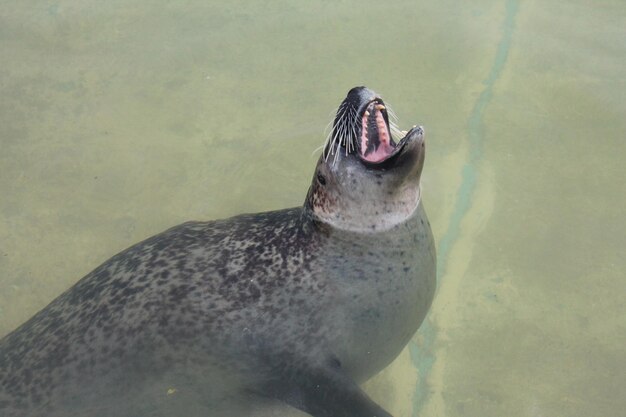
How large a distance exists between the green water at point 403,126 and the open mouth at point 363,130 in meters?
1.02

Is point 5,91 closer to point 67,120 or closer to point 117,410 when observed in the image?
point 67,120

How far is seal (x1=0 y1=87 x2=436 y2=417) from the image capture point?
297cm

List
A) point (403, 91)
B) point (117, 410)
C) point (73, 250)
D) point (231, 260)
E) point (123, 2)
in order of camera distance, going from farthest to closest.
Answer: point (123, 2) → point (403, 91) → point (73, 250) → point (231, 260) → point (117, 410)

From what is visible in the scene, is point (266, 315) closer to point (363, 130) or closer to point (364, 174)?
point (364, 174)

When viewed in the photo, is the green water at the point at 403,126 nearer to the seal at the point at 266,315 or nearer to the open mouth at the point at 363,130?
the seal at the point at 266,315

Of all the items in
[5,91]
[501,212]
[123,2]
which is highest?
[123,2]

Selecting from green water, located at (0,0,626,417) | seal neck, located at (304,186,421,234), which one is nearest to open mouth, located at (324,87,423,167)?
seal neck, located at (304,186,421,234)

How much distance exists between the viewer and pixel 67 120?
4.86 m

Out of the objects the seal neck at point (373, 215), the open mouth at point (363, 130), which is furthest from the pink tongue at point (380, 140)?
the seal neck at point (373, 215)

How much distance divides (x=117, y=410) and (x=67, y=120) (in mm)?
2461

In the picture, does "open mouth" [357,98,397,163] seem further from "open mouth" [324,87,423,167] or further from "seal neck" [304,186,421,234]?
"seal neck" [304,186,421,234]

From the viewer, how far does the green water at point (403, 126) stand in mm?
3623

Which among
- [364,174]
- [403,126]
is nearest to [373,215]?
[364,174]

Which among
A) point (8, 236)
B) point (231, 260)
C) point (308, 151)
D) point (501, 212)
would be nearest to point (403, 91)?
point (308, 151)
